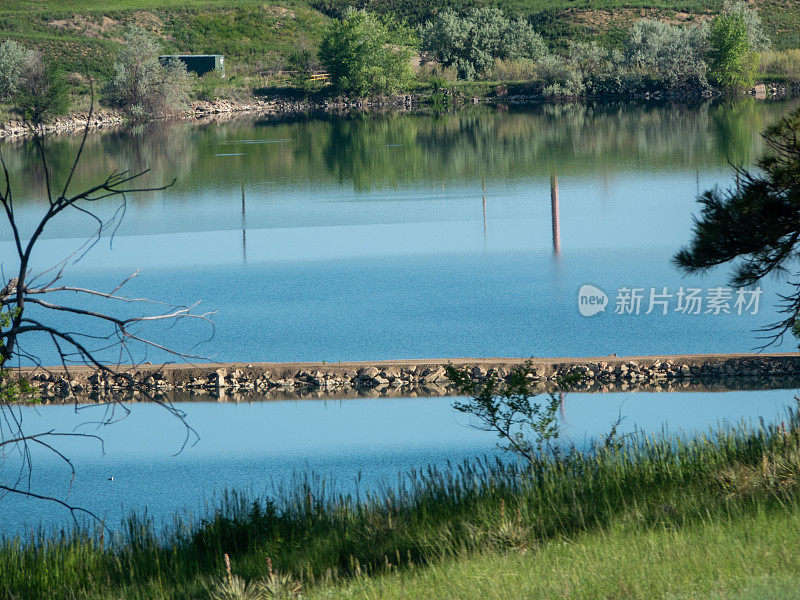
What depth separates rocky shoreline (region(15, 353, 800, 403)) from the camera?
1041 cm

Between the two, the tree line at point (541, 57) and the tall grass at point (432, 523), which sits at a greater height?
the tree line at point (541, 57)

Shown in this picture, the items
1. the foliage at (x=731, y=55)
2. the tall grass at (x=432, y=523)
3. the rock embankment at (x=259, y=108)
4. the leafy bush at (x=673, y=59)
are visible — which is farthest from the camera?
the leafy bush at (x=673, y=59)

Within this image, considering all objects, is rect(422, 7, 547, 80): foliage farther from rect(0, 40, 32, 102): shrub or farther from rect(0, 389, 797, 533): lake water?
rect(0, 389, 797, 533): lake water

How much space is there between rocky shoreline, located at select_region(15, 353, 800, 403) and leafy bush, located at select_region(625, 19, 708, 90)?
49753 mm

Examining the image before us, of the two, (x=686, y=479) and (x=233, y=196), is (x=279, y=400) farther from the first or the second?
(x=233, y=196)

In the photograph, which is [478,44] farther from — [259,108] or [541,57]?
[259,108]

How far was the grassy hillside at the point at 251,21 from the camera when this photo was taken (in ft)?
247

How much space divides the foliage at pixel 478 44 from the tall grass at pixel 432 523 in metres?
60.5

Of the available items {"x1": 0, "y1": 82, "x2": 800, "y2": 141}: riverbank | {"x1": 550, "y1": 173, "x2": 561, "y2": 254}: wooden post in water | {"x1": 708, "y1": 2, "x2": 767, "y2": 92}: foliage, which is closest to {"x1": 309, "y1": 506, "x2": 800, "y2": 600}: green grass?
{"x1": 550, "y1": 173, "x2": 561, "y2": 254}: wooden post in water

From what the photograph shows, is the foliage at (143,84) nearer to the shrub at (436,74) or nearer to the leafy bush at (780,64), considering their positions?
the shrub at (436,74)

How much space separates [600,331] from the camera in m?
12.5

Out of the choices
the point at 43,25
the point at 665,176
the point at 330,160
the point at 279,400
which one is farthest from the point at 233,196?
the point at 43,25

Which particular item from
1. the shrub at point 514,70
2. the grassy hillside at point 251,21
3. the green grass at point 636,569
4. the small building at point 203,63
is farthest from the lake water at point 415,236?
the grassy hillside at point 251,21

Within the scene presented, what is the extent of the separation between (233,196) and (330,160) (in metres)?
7.12
